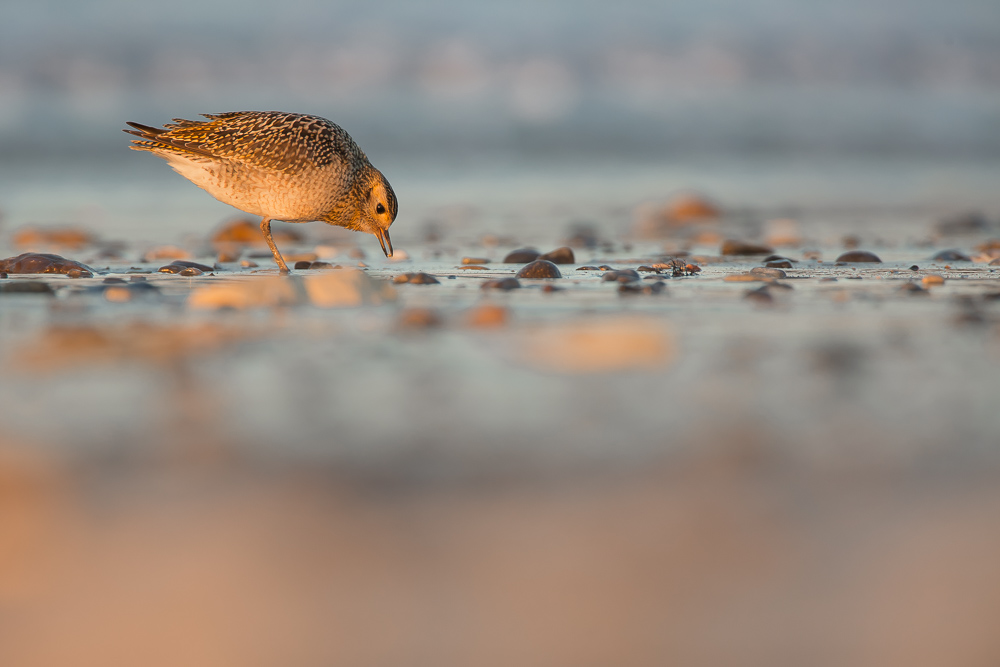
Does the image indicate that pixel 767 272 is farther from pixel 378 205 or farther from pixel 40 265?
pixel 40 265

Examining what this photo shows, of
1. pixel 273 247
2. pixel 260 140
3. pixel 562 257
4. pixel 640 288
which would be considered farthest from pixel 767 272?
pixel 260 140

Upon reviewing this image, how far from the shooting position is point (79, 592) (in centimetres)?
179

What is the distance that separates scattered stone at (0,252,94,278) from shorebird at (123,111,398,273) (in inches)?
35.3

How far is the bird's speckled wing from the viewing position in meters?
6.06

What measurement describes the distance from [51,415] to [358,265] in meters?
4.17

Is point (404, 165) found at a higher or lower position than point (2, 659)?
higher

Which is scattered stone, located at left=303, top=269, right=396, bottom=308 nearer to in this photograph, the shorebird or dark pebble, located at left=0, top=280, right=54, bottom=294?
the shorebird

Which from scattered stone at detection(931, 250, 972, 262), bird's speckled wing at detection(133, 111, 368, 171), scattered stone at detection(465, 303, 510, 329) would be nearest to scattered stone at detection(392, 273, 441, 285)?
bird's speckled wing at detection(133, 111, 368, 171)

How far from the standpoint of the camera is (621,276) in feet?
18.3

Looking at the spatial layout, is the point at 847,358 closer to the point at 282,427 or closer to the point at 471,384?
the point at 471,384

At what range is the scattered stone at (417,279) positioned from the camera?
18.2 ft

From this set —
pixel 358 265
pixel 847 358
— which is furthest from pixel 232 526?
pixel 358 265

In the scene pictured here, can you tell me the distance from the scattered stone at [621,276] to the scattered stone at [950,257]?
223cm

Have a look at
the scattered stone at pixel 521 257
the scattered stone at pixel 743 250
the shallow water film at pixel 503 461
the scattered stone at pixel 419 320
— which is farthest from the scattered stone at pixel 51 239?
the scattered stone at pixel 743 250
